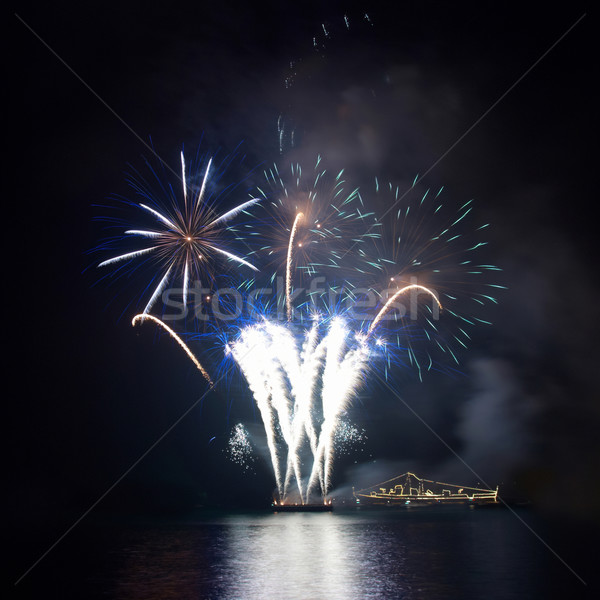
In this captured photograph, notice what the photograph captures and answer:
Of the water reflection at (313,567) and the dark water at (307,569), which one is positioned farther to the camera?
the water reflection at (313,567)

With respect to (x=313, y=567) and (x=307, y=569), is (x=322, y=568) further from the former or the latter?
(x=307, y=569)

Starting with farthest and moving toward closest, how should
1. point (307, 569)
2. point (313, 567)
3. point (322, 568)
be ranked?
point (313, 567) < point (322, 568) < point (307, 569)

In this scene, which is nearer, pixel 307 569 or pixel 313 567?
pixel 307 569

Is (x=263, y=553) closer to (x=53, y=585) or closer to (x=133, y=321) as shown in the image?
(x=53, y=585)

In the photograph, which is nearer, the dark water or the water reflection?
the dark water

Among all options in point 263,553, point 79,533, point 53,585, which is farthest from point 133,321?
point 79,533

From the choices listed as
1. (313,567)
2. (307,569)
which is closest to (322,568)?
(313,567)

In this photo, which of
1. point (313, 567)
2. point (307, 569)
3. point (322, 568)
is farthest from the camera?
point (313, 567)

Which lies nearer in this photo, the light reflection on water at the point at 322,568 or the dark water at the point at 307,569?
the dark water at the point at 307,569
